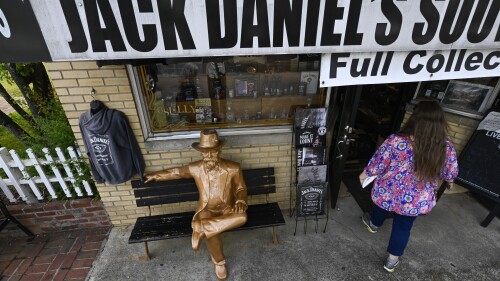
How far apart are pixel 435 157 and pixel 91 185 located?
12.8 feet

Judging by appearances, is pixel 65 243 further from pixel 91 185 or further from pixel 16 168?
pixel 16 168

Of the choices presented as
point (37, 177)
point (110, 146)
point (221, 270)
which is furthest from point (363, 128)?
point (37, 177)

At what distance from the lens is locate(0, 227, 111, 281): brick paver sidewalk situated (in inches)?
119

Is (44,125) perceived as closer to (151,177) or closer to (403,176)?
(151,177)

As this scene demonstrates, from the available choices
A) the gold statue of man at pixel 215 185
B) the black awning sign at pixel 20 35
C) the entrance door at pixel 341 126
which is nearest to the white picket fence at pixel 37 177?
the gold statue of man at pixel 215 185

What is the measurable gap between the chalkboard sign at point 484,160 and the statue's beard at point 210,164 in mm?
3240

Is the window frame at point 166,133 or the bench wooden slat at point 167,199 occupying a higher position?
the window frame at point 166,133

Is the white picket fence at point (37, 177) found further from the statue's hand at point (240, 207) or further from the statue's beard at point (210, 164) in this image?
Result: the statue's hand at point (240, 207)

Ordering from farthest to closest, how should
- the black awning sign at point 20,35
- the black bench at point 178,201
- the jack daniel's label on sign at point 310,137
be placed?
the jack daniel's label on sign at point 310,137
the black bench at point 178,201
the black awning sign at point 20,35

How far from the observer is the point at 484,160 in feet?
10.8

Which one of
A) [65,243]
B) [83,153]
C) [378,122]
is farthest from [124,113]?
[378,122]

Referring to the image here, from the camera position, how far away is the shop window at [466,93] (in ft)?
10.9

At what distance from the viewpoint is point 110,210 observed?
346 centimetres

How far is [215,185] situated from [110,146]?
3.92 feet
